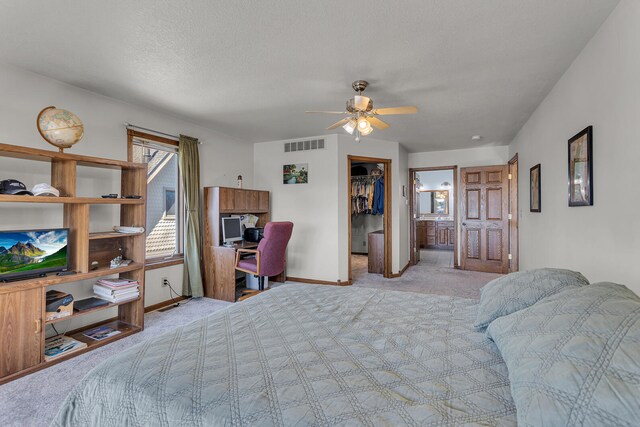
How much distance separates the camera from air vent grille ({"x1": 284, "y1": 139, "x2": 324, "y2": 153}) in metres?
4.78

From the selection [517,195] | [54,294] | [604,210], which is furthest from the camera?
[517,195]

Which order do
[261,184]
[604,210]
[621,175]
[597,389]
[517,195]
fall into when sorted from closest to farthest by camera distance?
[597,389]
[621,175]
[604,210]
[517,195]
[261,184]

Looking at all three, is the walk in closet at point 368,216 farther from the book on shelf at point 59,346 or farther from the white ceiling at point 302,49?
the book on shelf at point 59,346

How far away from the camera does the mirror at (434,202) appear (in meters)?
9.33

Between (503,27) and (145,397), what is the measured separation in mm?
2787

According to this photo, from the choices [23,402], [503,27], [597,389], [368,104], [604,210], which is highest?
[503,27]

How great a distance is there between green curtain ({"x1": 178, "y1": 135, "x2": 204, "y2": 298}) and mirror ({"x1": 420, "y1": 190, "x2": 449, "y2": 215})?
7.56 m

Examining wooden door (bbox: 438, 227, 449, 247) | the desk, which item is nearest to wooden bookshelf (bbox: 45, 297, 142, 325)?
the desk

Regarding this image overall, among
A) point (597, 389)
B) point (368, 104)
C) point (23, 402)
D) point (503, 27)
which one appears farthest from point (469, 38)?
point (23, 402)

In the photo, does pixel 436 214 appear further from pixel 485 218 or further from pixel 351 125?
pixel 351 125

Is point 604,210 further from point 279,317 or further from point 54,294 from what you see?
point 54,294

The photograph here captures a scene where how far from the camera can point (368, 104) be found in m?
2.63

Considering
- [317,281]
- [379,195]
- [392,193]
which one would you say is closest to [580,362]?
[317,281]

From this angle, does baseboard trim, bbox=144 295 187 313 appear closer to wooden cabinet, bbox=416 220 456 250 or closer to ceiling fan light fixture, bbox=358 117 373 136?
ceiling fan light fixture, bbox=358 117 373 136
